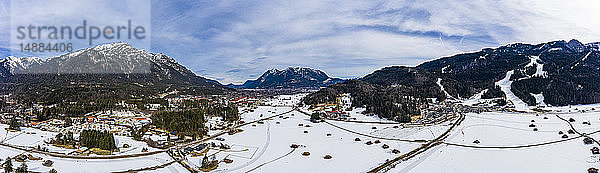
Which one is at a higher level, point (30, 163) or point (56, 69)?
point (56, 69)

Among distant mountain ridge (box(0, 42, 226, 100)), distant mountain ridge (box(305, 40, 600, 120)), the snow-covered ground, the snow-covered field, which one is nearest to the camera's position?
the snow-covered field

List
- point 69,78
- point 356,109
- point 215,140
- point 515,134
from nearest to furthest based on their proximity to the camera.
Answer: point 215,140 < point 515,134 < point 356,109 < point 69,78

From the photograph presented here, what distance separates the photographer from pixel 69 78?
451 ft

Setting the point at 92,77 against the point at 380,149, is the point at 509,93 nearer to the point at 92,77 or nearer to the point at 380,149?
the point at 380,149

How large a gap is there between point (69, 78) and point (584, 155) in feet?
574

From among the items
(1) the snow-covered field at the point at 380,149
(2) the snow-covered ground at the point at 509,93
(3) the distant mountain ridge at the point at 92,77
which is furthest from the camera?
(3) the distant mountain ridge at the point at 92,77

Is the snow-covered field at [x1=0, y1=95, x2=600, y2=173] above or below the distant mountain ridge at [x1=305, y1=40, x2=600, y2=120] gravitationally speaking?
below

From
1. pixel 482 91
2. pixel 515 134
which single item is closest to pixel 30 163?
pixel 515 134

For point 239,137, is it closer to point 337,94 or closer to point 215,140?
point 215,140

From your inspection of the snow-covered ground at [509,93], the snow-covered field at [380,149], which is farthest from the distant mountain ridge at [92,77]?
the snow-covered ground at [509,93]

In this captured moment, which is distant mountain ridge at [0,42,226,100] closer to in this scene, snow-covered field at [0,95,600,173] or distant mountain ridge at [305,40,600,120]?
snow-covered field at [0,95,600,173]

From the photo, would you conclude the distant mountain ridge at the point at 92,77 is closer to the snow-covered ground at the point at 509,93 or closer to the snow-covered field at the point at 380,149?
the snow-covered field at the point at 380,149

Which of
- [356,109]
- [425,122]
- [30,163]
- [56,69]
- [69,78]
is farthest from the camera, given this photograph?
[56,69]

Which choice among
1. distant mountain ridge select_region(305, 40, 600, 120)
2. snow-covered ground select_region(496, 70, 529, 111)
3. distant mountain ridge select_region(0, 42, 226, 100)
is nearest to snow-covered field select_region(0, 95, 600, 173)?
distant mountain ridge select_region(305, 40, 600, 120)
